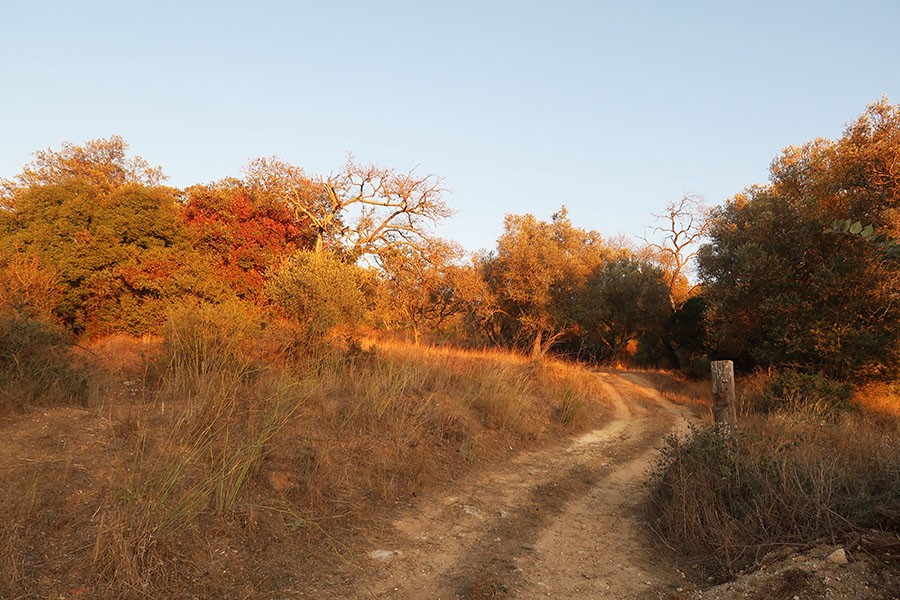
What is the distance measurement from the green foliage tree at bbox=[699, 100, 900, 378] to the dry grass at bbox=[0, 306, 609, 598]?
29.9 feet

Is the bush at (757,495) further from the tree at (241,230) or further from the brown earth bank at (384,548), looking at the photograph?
the tree at (241,230)

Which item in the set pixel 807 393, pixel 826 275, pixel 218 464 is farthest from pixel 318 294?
pixel 826 275

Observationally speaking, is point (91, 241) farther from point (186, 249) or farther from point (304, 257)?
point (304, 257)

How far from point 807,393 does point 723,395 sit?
7.27 m

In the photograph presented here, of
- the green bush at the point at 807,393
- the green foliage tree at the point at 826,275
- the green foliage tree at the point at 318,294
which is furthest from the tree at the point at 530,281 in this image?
the green foliage tree at the point at 318,294

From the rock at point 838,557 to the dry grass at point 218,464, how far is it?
13.8 ft

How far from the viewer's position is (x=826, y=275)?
12828mm

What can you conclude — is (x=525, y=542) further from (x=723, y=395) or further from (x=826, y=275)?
(x=826, y=275)

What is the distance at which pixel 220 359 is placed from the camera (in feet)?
21.1

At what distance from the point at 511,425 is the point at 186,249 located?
39.0 ft

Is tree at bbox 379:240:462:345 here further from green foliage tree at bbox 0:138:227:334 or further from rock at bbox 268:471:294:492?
rock at bbox 268:471:294:492

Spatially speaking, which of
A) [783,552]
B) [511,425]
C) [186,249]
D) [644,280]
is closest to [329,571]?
[783,552]

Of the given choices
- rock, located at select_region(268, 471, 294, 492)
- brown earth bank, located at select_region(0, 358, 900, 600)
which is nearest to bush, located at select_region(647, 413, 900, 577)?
brown earth bank, located at select_region(0, 358, 900, 600)

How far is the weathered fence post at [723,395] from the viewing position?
6.99 metres
